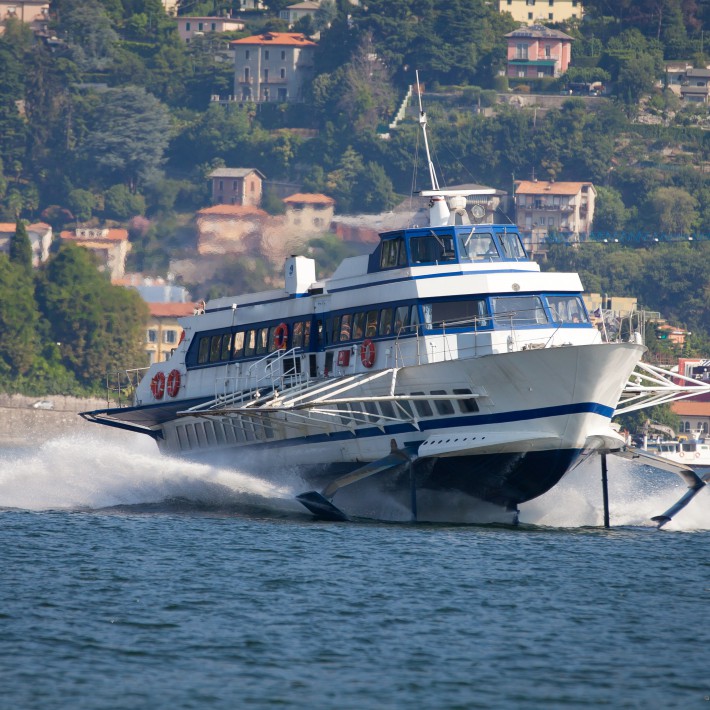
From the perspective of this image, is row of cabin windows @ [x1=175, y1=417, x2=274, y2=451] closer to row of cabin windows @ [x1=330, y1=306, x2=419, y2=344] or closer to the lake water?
the lake water

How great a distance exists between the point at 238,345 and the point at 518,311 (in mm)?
10772

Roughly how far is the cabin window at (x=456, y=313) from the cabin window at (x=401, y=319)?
63cm

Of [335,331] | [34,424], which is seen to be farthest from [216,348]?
[34,424]

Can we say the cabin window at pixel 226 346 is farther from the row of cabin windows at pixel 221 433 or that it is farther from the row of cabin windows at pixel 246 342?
the row of cabin windows at pixel 221 433

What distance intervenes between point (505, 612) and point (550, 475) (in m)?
9.36

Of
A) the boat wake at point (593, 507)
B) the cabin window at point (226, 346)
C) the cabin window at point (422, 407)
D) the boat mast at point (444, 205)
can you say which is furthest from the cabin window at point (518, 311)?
the cabin window at point (226, 346)

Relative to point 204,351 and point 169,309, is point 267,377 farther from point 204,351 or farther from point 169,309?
point 169,309

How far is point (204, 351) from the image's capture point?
51094mm

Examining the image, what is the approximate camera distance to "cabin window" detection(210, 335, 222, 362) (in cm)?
5031

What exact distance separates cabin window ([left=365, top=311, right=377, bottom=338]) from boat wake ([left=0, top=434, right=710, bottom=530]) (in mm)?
4926

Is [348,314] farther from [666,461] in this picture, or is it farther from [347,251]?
[347,251]

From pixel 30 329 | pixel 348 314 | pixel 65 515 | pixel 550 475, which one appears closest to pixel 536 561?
pixel 550 475

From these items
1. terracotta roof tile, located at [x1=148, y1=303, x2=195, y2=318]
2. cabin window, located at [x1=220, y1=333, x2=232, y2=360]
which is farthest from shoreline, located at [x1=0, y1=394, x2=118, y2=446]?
cabin window, located at [x1=220, y1=333, x2=232, y2=360]

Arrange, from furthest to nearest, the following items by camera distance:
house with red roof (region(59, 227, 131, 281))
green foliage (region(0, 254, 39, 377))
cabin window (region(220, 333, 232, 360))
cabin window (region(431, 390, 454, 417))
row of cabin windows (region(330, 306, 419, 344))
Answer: house with red roof (region(59, 227, 131, 281))
green foliage (region(0, 254, 39, 377))
cabin window (region(220, 333, 232, 360))
row of cabin windows (region(330, 306, 419, 344))
cabin window (region(431, 390, 454, 417))
